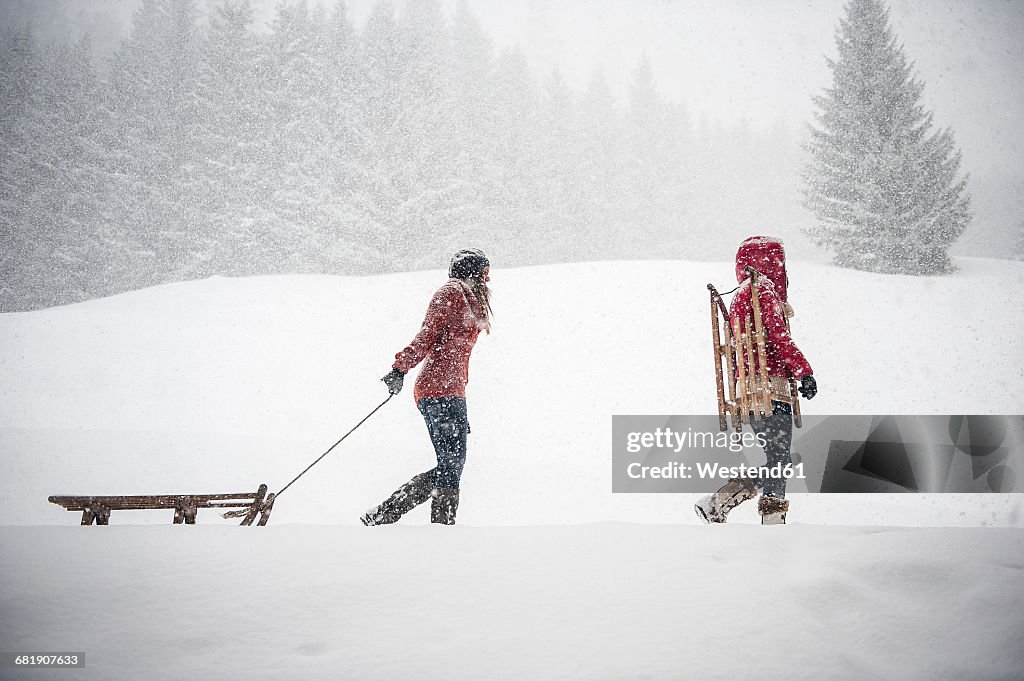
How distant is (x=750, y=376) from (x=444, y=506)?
234 centimetres

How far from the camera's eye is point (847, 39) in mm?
20016

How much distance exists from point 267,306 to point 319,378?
146 inches

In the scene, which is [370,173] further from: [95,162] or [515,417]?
[515,417]

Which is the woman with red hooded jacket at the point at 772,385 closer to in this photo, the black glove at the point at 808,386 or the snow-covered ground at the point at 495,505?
the black glove at the point at 808,386

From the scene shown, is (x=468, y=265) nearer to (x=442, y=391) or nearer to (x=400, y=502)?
(x=442, y=391)

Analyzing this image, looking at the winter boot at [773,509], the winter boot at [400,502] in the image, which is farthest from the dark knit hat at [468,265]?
the winter boot at [773,509]

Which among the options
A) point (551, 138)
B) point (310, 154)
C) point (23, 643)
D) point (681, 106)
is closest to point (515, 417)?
point (23, 643)

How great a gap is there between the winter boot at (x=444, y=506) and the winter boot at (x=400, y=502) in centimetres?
13

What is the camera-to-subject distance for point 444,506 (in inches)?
143

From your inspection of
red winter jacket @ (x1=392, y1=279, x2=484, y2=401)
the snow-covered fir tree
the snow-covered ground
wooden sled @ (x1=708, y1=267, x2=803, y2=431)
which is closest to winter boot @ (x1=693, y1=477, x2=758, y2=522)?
wooden sled @ (x1=708, y1=267, x2=803, y2=431)

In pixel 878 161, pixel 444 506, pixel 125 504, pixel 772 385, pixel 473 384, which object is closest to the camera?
pixel 125 504

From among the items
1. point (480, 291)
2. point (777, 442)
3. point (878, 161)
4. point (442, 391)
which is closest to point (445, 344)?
point (442, 391)

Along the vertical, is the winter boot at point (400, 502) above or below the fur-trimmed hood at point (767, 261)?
below

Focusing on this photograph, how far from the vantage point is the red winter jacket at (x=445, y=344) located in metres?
3.77
